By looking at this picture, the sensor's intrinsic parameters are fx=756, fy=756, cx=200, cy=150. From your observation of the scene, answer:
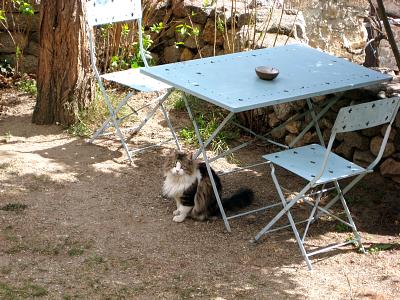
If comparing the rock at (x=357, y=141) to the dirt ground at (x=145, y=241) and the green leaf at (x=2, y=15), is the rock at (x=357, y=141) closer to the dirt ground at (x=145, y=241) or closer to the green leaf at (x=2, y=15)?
the dirt ground at (x=145, y=241)

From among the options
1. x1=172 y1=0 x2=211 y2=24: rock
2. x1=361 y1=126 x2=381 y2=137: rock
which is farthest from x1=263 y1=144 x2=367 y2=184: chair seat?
x1=172 y1=0 x2=211 y2=24: rock

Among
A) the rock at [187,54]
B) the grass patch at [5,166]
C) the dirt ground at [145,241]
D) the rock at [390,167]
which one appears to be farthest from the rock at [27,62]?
the rock at [390,167]

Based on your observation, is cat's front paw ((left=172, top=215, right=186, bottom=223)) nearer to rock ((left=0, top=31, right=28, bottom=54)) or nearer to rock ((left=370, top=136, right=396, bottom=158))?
rock ((left=370, top=136, right=396, bottom=158))

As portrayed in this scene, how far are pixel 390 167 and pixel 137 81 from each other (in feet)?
7.61

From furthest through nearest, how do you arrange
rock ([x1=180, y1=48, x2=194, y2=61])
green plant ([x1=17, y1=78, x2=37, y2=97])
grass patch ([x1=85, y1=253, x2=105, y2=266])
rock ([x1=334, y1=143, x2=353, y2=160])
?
rock ([x1=180, y1=48, x2=194, y2=61])
green plant ([x1=17, y1=78, x2=37, y2=97])
rock ([x1=334, y1=143, x2=353, y2=160])
grass patch ([x1=85, y1=253, x2=105, y2=266])

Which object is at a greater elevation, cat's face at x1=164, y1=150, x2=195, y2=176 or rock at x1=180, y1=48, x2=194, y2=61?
cat's face at x1=164, y1=150, x2=195, y2=176

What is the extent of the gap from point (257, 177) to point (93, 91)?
1.95 meters

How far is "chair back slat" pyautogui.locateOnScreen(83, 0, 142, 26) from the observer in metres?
6.66

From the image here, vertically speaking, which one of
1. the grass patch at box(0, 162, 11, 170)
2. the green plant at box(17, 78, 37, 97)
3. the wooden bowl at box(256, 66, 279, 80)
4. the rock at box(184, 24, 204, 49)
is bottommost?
the green plant at box(17, 78, 37, 97)

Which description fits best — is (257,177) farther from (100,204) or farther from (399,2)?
(399,2)

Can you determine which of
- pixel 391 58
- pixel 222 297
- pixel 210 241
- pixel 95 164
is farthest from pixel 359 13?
pixel 222 297

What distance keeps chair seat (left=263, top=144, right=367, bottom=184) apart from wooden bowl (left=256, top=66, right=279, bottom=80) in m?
0.57

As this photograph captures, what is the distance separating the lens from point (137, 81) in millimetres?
6746

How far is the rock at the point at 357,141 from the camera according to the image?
6.24 meters
